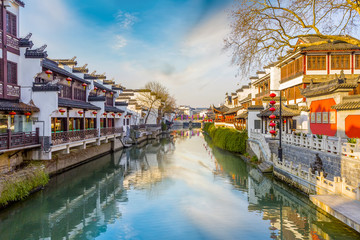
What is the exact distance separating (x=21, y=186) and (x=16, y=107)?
4.26 metres

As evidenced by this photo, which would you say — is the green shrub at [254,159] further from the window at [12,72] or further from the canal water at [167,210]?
the window at [12,72]

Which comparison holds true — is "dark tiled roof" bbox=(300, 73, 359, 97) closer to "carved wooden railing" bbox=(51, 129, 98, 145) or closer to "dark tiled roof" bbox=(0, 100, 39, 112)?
"carved wooden railing" bbox=(51, 129, 98, 145)

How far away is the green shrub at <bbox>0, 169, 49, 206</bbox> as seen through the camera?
11.9 m

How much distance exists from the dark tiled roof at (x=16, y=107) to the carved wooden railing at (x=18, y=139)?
122 cm

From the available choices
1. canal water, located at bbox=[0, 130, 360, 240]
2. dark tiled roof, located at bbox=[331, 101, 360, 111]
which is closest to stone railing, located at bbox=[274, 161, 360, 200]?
canal water, located at bbox=[0, 130, 360, 240]

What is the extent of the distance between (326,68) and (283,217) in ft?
64.6

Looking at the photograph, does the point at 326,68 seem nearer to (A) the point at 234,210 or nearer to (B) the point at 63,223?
(A) the point at 234,210

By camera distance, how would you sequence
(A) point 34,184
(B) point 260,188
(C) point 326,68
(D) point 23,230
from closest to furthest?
(D) point 23,230 → (A) point 34,184 → (B) point 260,188 → (C) point 326,68

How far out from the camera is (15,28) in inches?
603

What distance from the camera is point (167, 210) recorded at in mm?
12812

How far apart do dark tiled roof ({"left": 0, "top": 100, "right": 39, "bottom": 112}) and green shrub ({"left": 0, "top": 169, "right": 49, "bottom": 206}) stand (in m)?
3.56

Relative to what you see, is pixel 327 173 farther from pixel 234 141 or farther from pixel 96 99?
pixel 96 99

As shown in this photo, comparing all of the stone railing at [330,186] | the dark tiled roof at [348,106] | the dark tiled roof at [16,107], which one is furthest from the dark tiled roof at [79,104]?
the dark tiled roof at [348,106]

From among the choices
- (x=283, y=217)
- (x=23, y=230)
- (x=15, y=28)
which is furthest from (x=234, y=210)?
(x=15, y=28)
